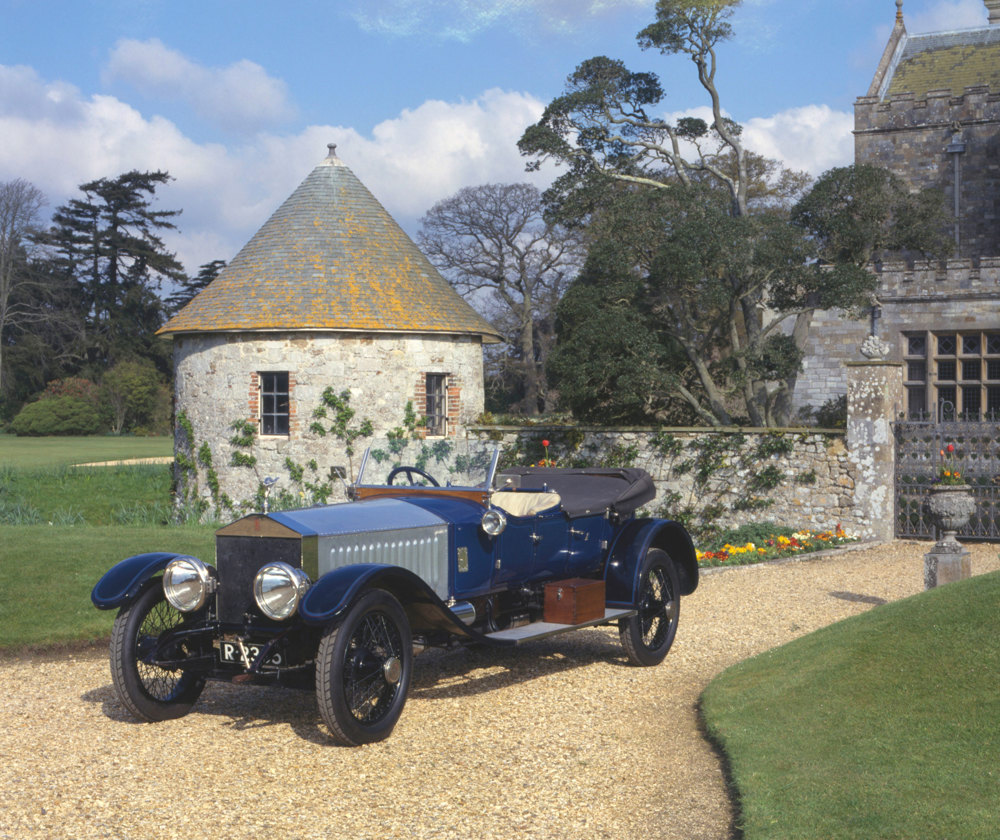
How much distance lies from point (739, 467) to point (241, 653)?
34.8ft

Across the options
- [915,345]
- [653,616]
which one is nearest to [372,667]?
[653,616]

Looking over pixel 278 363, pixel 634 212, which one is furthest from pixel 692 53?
pixel 278 363

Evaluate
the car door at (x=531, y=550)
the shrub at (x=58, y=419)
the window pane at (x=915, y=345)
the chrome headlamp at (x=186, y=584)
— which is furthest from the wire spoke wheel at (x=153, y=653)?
the shrub at (x=58, y=419)

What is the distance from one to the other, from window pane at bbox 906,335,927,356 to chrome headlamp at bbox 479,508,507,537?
1652cm

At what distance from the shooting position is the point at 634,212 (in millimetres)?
17484

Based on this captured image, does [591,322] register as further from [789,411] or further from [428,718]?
[428,718]

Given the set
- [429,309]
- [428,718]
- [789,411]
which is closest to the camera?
[428,718]

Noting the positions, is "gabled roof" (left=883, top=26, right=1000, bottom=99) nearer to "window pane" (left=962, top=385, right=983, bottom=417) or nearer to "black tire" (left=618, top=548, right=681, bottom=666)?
"window pane" (left=962, top=385, right=983, bottom=417)

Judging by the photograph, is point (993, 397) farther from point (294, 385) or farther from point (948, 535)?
point (294, 385)

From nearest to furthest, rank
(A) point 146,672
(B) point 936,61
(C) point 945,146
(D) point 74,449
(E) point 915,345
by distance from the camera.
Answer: (A) point 146,672, (E) point 915,345, (C) point 945,146, (B) point 936,61, (D) point 74,449

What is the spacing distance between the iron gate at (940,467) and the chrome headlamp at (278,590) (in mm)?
9730

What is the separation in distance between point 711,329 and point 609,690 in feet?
40.8

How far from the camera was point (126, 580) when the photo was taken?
6.22 m

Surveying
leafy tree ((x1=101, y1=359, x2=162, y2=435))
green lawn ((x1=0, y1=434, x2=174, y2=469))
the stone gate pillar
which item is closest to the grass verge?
the stone gate pillar
